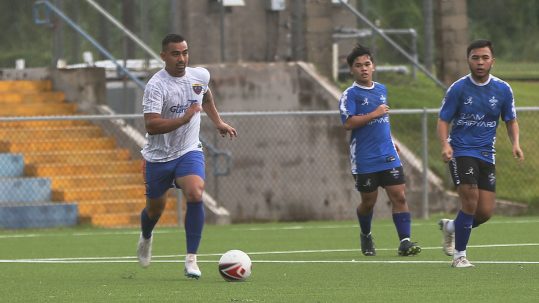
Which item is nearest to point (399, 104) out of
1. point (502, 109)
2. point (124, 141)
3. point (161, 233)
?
point (124, 141)

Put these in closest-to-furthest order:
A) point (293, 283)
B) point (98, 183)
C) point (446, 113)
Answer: point (293, 283) → point (446, 113) → point (98, 183)

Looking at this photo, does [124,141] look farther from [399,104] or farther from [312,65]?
[399,104]

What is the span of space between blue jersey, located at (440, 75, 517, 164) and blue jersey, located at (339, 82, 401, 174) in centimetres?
202

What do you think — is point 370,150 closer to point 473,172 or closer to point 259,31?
point 473,172

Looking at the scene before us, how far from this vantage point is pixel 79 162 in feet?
74.6

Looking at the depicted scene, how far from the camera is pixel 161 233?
1969 centimetres

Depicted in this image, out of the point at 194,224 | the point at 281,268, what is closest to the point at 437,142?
the point at 281,268

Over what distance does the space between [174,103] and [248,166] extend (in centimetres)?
1097

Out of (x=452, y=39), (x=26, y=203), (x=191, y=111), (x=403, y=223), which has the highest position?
(x=191, y=111)

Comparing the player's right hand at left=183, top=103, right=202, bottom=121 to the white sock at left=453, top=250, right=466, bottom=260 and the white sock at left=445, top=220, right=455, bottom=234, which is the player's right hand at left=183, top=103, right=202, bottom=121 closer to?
the white sock at left=453, top=250, right=466, bottom=260

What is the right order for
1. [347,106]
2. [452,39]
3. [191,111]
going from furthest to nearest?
[452,39] < [347,106] < [191,111]

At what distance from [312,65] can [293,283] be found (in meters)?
12.8

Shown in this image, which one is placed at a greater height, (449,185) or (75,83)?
(75,83)

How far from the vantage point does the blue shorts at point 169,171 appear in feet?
40.8
